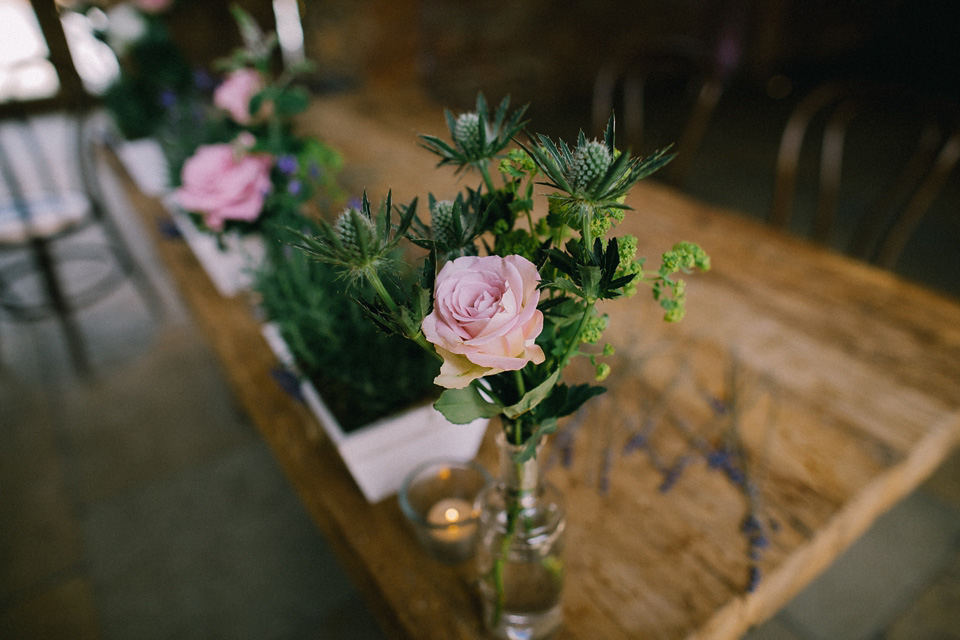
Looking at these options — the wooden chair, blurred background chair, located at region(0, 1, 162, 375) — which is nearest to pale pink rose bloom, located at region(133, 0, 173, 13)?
blurred background chair, located at region(0, 1, 162, 375)

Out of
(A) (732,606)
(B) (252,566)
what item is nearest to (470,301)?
(A) (732,606)

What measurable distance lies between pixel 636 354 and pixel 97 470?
69.0 inches

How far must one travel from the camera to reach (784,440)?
2.87 feet

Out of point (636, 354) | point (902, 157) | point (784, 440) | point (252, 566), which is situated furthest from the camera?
point (902, 157)

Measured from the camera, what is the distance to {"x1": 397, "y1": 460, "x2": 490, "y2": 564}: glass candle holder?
0.70 meters

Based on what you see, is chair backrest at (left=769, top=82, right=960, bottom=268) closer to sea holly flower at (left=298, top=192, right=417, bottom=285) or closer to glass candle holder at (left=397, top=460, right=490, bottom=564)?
glass candle holder at (left=397, top=460, right=490, bottom=564)

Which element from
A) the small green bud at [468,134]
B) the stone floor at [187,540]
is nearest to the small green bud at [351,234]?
the small green bud at [468,134]

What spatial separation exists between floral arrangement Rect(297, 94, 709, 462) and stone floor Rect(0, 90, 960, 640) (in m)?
1.21

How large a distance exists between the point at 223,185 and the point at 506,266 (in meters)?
0.72

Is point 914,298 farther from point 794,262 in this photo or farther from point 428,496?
point 428,496

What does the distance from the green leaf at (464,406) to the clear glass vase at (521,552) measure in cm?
9

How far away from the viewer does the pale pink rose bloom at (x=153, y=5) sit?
1.78 m

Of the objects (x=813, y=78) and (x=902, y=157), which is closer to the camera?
(x=902, y=157)

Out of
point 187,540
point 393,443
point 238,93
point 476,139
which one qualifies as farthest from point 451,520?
point 187,540
